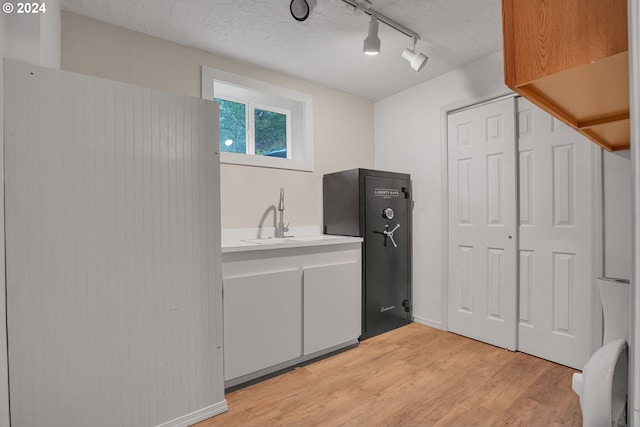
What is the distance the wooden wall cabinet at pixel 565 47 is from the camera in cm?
77

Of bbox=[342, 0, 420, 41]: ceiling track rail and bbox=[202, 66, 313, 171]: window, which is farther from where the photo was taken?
bbox=[202, 66, 313, 171]: window

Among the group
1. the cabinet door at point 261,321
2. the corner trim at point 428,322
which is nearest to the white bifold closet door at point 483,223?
the corner trim at point 428,322

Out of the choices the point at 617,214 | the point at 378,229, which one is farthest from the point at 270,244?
the point at 617,214

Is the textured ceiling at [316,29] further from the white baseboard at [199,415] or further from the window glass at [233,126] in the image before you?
the white baseboard at [199,415]

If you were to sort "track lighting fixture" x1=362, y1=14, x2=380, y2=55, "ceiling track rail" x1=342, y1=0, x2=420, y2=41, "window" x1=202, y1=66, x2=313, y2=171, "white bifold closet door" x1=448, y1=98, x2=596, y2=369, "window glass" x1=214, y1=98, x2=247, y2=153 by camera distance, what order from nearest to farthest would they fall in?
"ceiling track rail" x1=342, y1=0, x2=420, y2=41 → "track lighting fixture" x1=362, y1=14, x2=380, y2=55 → "white bifold closet door" x1=448, y1=98, x2=596, y2=369 → "window" x1=202, y1=66, x2=313, y2=171 → "window glass" x1=214, y1=98, x2=247, y2=153

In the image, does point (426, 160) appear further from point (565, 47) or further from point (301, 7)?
point (565, 47)

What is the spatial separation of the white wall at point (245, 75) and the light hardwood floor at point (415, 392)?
49.5 inches

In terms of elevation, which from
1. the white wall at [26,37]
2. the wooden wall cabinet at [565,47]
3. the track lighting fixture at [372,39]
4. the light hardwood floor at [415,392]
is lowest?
the light hardwood floor at [415,392]

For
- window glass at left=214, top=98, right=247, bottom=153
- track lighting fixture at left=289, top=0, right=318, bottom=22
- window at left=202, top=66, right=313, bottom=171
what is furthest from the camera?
window glass at left=214, top=98, right=247, bottom=153

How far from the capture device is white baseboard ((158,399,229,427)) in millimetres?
1582

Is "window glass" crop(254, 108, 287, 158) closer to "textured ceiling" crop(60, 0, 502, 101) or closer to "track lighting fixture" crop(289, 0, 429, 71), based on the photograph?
"textured ceiling" crop(60, 0, 502, 101)

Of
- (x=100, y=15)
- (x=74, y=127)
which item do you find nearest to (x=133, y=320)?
(x=74, y=127)

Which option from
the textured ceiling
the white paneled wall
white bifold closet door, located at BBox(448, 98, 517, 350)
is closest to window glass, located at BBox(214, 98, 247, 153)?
the textured ceiling

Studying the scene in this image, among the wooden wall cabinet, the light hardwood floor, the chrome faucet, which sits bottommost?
the light hardwood floor
